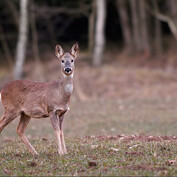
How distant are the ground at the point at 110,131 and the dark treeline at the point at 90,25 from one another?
2877 mm

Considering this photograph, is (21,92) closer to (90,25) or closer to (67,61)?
(67,61)

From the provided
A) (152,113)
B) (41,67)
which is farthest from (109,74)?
(152,113)

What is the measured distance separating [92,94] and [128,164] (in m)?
18.0

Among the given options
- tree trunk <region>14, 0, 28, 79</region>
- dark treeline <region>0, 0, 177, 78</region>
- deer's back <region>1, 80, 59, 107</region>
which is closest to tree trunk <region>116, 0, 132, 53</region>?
dark treeline <region>0, 0, 177, 78</region>

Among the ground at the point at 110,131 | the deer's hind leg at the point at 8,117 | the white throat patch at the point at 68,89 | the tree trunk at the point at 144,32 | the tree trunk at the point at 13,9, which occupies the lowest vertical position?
the ground at the point at 110,131

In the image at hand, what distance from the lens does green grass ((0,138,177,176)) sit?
7.42m

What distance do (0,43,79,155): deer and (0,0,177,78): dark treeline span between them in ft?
63.7

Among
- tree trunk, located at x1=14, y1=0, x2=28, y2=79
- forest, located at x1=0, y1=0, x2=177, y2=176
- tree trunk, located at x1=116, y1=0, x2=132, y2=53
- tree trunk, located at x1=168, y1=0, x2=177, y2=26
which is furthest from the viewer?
tree trunk, located at x1=116, y1=0, x2=132, y2=53

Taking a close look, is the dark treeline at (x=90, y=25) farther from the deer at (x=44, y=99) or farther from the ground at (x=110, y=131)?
the deer at (x=44, y=99)

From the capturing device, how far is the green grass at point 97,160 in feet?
24.3

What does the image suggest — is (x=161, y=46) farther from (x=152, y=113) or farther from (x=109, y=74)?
(x=152, y=113)

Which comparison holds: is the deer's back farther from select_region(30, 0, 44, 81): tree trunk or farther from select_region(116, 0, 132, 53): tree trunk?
select_region(116, 0, 132, 53): tree trunk

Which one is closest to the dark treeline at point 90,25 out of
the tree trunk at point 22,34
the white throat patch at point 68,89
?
the tree trunk at point 22,34

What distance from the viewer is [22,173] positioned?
7.39m
